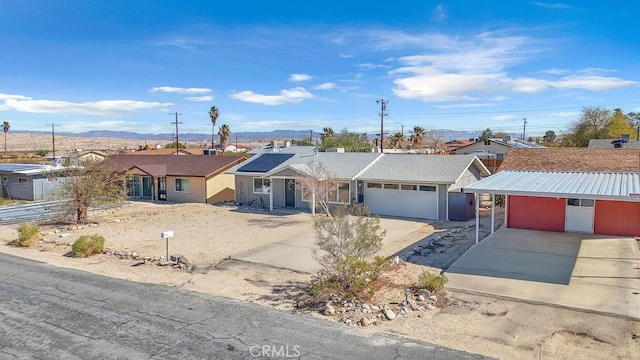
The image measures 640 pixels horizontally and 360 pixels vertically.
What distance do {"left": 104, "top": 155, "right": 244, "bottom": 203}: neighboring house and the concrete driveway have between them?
69.1 feet

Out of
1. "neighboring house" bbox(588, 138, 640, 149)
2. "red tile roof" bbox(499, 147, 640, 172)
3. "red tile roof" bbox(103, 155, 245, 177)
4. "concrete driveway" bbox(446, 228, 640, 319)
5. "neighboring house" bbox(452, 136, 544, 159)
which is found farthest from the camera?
"neighboring house" bbox(452, 136, 544, 159)

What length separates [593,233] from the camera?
62.5ft

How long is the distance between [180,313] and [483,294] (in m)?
7.61

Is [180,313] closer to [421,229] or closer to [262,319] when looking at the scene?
[262,319]

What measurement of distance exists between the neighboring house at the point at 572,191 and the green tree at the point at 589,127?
3590 centimetres

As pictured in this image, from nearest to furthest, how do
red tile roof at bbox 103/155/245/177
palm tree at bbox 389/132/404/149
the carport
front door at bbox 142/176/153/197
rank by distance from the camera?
the carport, red tile roof at bbox 103/155/245/177, front door at bbox 142/176/153/197, palm tree at bbox 389/132/404/149

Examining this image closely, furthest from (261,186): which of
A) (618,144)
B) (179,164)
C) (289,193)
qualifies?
(618,144)

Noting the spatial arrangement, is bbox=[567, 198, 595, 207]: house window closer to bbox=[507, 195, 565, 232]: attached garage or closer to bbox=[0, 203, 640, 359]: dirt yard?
bbox=[507, 195, 565, 232]: attached garage

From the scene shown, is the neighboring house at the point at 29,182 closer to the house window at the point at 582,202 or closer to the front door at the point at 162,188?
the front door at the point at 162,188

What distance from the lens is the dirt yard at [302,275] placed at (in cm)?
902

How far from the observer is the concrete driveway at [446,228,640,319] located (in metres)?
11.3

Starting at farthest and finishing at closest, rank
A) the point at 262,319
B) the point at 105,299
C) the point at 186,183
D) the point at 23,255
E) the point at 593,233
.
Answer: the point at 186,183 → the point at 593,233 → the point at 23,255 → the point at 105,299 → the point at 262,319

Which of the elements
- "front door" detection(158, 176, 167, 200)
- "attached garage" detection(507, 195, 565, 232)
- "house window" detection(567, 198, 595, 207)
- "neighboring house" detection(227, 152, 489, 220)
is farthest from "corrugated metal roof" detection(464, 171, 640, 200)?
"front door" detection(158, 176, 167, 200)

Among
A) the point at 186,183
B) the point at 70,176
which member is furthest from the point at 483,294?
the point at 186,183
